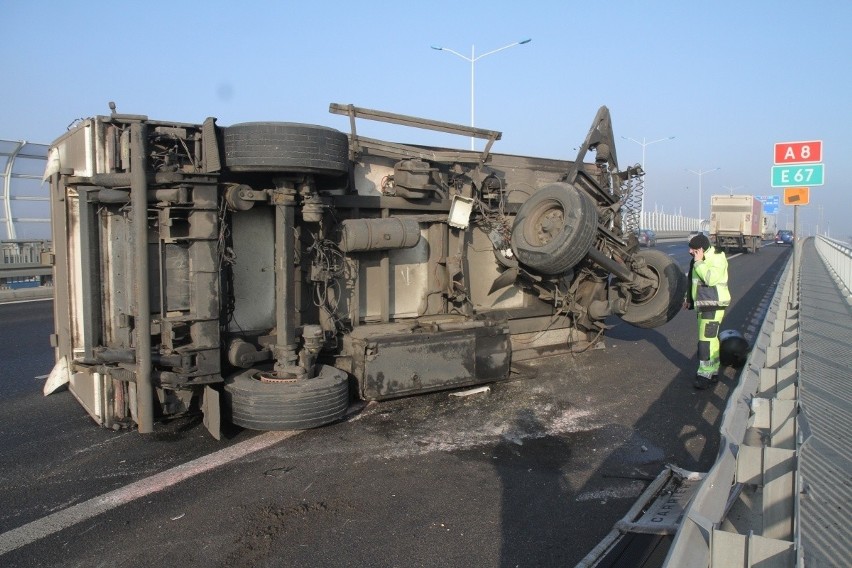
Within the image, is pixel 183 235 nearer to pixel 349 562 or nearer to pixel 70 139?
pixel 70 139

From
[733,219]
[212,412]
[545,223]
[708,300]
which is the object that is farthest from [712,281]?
[733,219]

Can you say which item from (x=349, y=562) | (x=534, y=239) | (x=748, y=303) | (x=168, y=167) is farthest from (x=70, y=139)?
(x=748, y=303)

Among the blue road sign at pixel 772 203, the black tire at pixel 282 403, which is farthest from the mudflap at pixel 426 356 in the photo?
the blue road sign at pixel 772 203

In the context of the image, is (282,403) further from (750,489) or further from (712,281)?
(712,281)

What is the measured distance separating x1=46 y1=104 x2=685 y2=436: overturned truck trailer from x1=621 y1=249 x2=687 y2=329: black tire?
0.02 meters

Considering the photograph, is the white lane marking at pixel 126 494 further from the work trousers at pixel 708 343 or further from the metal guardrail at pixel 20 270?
the metal guardrail at pixel 20 270

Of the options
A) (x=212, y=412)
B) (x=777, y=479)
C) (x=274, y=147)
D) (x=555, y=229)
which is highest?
(x=274, y=147)

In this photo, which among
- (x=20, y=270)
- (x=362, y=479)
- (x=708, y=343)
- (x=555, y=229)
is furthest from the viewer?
(x=20, y=270)

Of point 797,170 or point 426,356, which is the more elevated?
point 797,170

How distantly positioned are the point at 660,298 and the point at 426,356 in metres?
3.43

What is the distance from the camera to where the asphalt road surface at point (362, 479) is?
3.52 m

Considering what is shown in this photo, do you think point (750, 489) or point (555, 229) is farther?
point (555, 229)

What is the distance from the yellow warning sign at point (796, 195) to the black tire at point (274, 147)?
10.1 meters

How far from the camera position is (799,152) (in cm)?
1185
